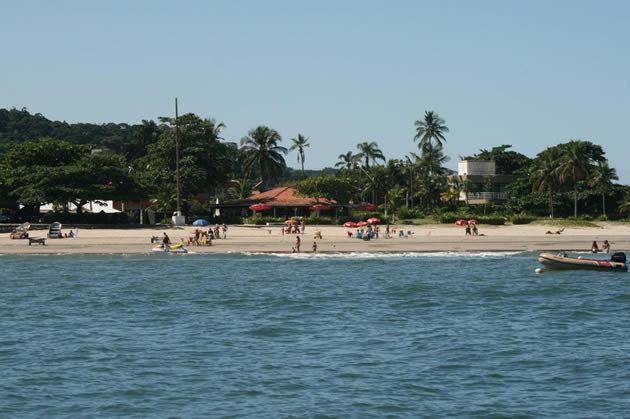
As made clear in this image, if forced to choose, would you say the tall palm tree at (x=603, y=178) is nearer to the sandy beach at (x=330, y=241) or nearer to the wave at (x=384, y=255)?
the sandy beach at (x=330, y=241)

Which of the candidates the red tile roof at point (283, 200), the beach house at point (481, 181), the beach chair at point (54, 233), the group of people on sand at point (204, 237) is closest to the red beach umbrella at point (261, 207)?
the red tile roof at point (283, 200)

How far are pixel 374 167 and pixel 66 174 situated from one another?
131 ft

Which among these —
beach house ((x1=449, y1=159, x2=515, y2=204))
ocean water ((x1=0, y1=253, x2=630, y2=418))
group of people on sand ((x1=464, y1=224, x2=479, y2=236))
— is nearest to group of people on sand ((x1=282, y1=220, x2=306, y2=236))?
group of people on sand ((x1=464, y1=224, x2=479, y2=236))

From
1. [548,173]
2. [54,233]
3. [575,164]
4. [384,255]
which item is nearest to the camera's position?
[384,255]

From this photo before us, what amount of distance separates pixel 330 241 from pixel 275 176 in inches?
1521

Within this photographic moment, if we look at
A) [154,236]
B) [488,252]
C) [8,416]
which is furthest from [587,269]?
[8,416]

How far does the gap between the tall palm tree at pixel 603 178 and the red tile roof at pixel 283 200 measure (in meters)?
23.7

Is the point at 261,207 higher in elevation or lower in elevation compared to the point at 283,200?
lower

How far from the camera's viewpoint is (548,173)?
280 ft

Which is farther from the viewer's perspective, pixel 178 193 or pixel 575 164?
pixel 575 164

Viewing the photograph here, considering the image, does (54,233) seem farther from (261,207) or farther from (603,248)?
(603,248)

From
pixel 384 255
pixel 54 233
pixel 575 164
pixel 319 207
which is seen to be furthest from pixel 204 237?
pixel 575 164

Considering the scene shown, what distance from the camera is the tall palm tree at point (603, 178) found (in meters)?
84.7

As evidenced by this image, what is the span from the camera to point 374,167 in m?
102
